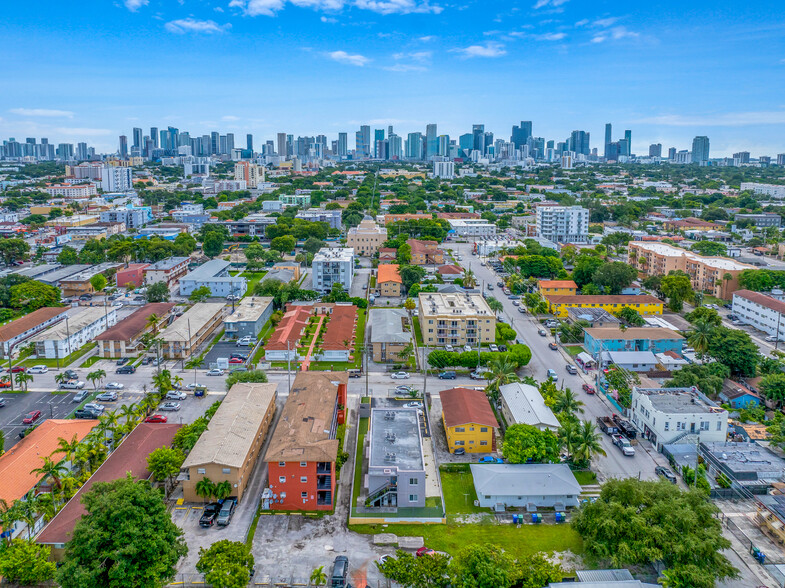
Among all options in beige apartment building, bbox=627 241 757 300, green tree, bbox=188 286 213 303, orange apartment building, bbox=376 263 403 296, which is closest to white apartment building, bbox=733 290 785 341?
beige apartment building, bbox=627 241 757 300

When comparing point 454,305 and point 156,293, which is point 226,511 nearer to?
point 454,305

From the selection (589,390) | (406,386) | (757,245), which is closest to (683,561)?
(589,390)

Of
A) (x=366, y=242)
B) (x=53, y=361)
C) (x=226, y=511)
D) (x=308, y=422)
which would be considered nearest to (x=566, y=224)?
(x=366, y=242)

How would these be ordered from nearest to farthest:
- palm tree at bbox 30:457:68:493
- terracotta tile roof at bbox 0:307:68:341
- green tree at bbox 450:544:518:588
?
green tree at bbox 450:544:518:588
palm tree at bbox 30:457:68:493
terracotta tile roof at bbox 0:307:68:341

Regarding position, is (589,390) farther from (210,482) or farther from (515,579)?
(210,482)

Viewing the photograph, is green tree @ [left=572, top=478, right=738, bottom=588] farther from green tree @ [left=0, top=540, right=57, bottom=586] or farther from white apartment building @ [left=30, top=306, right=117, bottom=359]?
white apartment building @ [left=30, top=306, right=117, bottom=359]

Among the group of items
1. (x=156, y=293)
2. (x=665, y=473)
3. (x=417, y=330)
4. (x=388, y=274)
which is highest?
(x=388, y=274)

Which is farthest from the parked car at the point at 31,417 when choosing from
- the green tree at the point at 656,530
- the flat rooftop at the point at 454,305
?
the green tree at the point at 656,530
